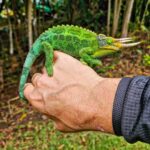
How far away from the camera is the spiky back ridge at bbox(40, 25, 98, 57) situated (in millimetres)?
2340

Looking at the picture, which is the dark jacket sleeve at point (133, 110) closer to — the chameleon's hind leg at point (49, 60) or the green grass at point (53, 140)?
the chameleon's hind leg at point (49, 60)

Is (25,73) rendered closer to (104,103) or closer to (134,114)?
(104,103)

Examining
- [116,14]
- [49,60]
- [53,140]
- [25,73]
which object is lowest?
[53,140]

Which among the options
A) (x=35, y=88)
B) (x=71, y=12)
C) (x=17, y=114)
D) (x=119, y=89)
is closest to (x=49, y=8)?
(x=71, y=12)

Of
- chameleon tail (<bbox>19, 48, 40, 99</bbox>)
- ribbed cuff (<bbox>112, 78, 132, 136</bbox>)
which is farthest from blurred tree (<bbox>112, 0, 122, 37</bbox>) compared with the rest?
ribbed cuff (<bbox>112, 78, 132, 136</bbox>)

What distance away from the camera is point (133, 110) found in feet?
6.33

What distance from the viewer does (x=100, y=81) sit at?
2.16 m

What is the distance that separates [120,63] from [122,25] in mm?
580

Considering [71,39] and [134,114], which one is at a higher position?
[71,39]

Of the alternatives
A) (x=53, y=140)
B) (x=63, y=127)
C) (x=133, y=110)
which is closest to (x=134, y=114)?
(x=133, y=110)

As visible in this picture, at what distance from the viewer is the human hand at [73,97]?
2.10 meters

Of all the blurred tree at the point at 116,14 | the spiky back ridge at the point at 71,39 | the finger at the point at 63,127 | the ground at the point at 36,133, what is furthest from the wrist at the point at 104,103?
the blurred tree at the point at 116,14

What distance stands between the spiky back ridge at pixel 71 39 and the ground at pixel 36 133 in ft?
5.99

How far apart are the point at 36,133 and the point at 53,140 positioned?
0.22 meters
